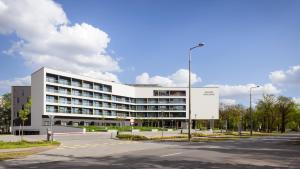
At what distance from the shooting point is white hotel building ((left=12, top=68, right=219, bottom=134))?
9031 cm

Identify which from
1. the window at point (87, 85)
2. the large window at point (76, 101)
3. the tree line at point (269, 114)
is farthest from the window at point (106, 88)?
the tree line at point (269, 114)

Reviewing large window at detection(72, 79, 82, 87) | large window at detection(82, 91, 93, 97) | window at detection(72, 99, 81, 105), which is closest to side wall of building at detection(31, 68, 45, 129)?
large window at detection(72, 79, 82, 87)

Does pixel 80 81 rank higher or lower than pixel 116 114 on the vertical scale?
higher

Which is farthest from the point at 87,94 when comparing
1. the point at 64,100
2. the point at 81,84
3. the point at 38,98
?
the point at 38,98

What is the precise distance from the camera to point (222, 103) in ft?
493

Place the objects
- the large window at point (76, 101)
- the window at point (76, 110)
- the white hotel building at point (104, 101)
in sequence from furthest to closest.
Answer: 1. the large window at point (76, 101)
2. the window at point (76, 110)
3. the white hotel building at point (104, 101)

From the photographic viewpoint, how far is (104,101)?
115938 mm

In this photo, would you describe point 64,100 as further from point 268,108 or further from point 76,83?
point 268,108

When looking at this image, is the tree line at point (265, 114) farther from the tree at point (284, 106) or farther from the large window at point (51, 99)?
the large window at point (51, 99)

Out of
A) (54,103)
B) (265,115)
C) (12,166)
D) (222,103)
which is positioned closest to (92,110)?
(54,103)

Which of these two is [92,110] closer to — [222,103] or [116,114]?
[116,114]

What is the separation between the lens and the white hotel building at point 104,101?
296ft

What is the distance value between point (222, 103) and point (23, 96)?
77.8 meters

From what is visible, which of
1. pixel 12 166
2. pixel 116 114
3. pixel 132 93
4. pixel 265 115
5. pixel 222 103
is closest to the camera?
pixel 12 166
